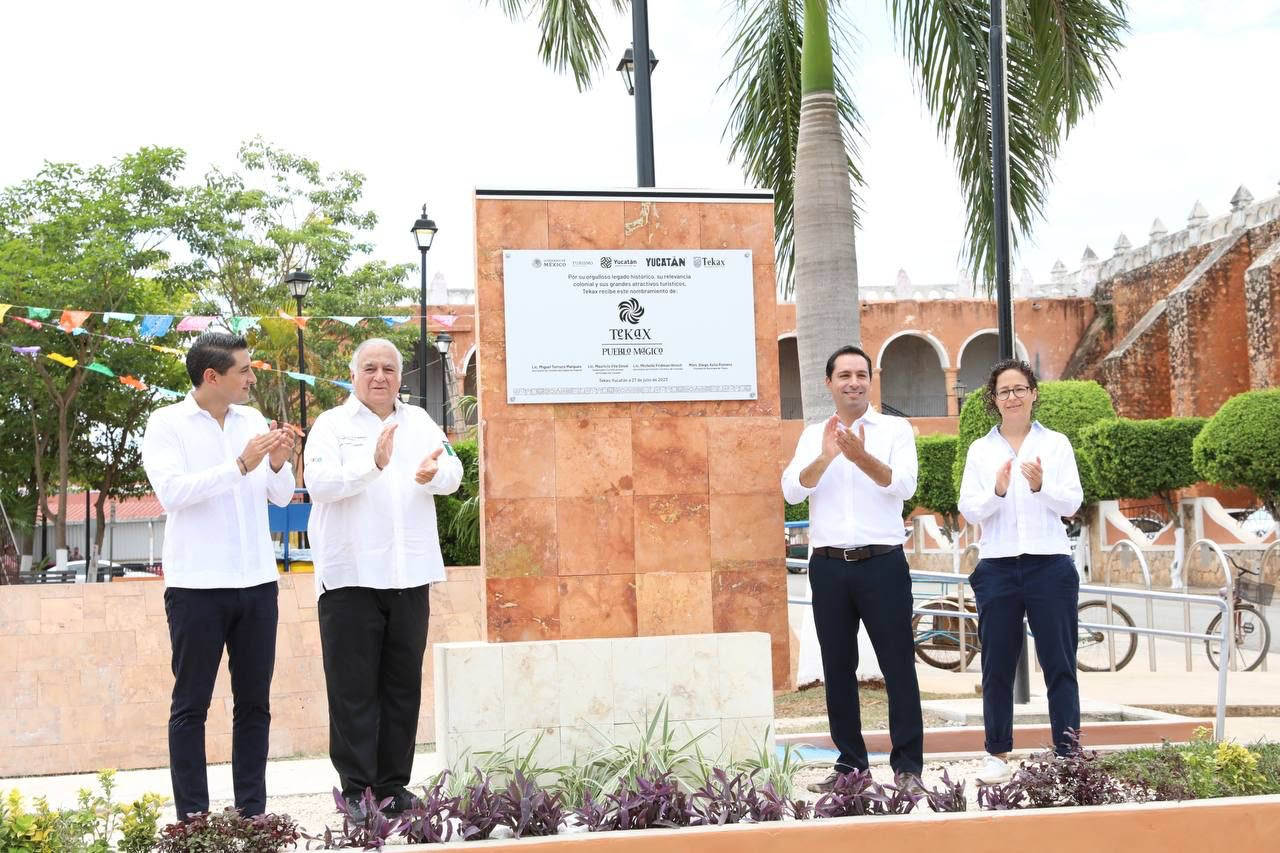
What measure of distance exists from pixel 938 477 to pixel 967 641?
19.6 meters

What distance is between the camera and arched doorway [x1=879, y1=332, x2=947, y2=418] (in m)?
43.5

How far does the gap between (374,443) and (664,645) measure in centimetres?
137

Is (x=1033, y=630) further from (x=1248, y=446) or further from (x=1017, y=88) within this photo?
(x=1248, y=446)

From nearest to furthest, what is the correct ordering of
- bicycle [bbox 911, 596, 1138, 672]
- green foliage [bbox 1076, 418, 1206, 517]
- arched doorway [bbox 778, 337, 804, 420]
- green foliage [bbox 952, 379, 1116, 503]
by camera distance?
bicycle [bbox 911, 596, 1138, 672]
green foliage [bbox 1076, 418, 1206, 517]
green foliage [bbox 952, 379, 1116, 503]
arched doorway [bbox 778, 337, 804, 420]

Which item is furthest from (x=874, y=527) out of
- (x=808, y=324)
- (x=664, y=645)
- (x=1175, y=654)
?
(x=1175, y=654)

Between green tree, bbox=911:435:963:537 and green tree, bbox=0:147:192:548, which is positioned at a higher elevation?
green tree, bbox=0:147:192:548

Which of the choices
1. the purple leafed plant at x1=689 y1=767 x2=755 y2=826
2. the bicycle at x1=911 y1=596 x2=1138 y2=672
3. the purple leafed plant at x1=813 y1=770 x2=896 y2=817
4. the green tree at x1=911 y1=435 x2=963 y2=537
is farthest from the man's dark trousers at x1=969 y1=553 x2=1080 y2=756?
the green tree at x1=911 y1=435 x2=963 y2=537

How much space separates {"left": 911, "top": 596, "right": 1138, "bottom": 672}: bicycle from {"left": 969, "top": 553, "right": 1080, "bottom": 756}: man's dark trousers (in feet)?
15.7

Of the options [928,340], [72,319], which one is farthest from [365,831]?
[928,340]

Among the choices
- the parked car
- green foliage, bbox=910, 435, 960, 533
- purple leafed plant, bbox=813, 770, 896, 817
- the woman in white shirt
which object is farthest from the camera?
green foliage, bbox=910, 435, 960, 533

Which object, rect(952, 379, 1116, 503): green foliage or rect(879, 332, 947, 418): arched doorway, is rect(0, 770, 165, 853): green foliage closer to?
rect(952, 379, 1116, 503): green foliage

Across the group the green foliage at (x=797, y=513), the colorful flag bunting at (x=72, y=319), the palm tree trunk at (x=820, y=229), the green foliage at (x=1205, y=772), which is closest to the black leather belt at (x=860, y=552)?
the green foliage at (x=1205, y=772)

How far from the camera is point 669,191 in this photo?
5.21 m

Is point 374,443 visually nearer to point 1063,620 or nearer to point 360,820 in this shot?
point 360,820
